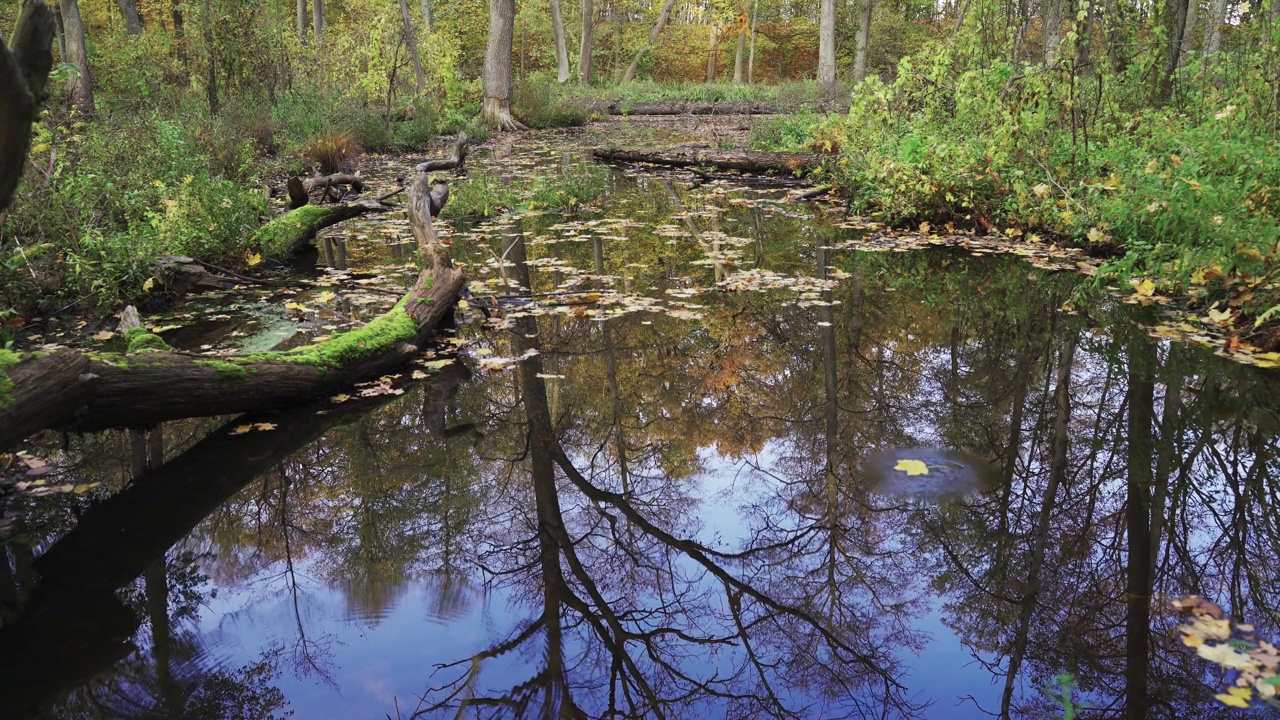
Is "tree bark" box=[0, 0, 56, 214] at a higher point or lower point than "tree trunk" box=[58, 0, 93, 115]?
lower

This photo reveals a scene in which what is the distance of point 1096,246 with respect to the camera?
7918 mm

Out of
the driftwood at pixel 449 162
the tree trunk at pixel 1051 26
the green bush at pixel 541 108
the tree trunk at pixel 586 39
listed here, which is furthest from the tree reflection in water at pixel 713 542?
the tree trunk at pixel 586 39

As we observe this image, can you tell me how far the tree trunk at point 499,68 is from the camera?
2128 centimetres

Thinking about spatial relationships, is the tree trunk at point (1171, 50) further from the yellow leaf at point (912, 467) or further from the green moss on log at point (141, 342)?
the green moss on log at point (141, 342)

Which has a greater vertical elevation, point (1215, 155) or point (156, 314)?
point (1215, 155)

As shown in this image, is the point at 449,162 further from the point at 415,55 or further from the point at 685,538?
the point at 415,55

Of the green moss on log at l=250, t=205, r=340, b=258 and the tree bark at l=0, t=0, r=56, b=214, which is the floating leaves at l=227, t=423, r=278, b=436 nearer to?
the tree bark at l=0, t=0, r=56, b=214

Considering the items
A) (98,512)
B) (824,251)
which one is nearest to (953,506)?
(98,512)

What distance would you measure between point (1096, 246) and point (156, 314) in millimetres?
8615

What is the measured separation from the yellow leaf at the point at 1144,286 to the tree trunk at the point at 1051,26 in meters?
5.11

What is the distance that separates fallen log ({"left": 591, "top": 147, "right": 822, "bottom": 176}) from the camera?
44.8ft

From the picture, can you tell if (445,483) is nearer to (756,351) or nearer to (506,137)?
(756,351)

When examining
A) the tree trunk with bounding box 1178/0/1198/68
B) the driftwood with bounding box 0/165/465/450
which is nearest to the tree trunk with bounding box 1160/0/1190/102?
the tree trunk with bounding box 1178/0/1198/68

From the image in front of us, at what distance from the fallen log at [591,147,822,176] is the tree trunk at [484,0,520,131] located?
673cm
